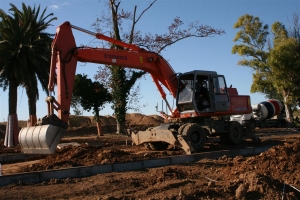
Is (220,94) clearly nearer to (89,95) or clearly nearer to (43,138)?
(43,138)

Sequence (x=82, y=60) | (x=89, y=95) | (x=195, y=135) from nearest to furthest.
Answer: (x=82, y=60) → (x=195, y=135) → (x=89, y=95)

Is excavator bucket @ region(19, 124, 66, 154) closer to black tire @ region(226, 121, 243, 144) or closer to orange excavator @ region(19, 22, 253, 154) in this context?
orange excavator @ region(19, 22, 253, 154)

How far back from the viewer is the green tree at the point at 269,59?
33.8m

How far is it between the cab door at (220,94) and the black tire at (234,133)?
3.71ft

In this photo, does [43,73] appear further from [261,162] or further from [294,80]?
[294,80]

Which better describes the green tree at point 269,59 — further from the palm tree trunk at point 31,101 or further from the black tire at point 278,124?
the palm tree trunk at point 31,101

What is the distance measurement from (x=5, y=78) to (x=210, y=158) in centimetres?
1731

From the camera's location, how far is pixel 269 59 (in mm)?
34312

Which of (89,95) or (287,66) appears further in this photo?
(287,66)

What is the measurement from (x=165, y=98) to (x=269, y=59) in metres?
21.9

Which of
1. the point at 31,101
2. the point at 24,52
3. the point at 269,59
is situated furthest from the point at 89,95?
the point at 269,59

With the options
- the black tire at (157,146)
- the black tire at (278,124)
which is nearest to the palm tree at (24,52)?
the black tire at (157,146)

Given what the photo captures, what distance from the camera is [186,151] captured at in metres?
12.8

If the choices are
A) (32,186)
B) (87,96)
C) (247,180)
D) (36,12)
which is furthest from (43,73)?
(247,180)
